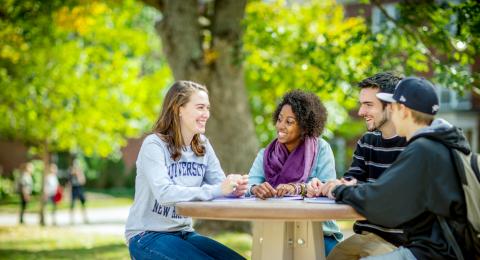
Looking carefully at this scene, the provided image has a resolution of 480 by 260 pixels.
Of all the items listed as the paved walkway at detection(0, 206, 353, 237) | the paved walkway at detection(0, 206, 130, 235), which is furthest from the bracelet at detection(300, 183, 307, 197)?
the paved walkway at detection(0, 206, 130, 235)

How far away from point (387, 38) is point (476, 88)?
4.71 ft

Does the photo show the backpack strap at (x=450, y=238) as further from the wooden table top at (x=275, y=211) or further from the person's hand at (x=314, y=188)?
the person's hand at (x=314, y=188)

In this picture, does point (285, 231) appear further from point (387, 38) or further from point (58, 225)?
point (58, 225)

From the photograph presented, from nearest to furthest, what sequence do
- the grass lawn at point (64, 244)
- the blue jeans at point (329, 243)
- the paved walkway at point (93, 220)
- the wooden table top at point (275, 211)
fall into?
the wooden table top at point (275, 211) < the blue jeans at point (329, 243) < the grass lawn at point (64, 244) < the paved walkway at point (93, 220)

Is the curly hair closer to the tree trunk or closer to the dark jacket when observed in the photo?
the dark jacket

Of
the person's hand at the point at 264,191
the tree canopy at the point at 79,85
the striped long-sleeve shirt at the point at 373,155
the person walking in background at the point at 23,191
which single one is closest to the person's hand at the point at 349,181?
the striped long-sleeve shirt at the point at 373,155

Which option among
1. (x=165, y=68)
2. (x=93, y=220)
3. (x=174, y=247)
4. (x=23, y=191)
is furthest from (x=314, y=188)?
(x=23, y=191)

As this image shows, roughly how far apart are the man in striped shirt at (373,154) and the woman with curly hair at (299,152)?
0.81 feet

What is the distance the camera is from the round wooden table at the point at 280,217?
152 inches

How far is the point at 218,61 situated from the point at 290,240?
8.30 m

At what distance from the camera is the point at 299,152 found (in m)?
5.17

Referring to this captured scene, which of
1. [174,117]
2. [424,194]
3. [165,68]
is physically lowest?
[424,194]

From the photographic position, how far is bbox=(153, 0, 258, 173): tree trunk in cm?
1241

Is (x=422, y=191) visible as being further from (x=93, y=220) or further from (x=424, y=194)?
(x=93, y=220)
